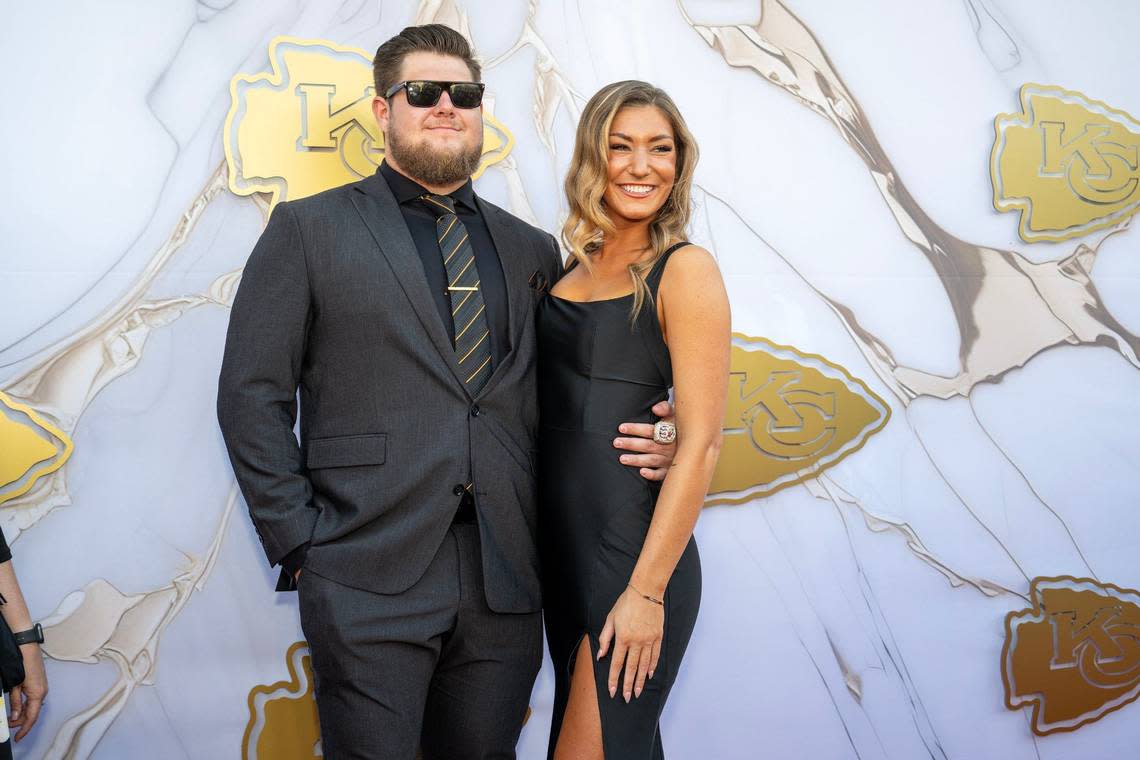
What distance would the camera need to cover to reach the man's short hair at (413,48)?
2.05m

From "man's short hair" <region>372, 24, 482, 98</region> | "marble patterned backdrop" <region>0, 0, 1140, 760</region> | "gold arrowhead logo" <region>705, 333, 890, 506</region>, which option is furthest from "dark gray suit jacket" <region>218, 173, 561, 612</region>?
"gold arrowhead logo" <region>705, 333, 890, 506</region>

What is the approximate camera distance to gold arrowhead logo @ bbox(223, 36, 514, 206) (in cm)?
236

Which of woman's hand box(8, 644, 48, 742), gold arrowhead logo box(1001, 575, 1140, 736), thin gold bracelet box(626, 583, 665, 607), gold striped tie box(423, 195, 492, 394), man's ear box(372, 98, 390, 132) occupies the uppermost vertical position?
man's ear box(372, 98, 390, 132)

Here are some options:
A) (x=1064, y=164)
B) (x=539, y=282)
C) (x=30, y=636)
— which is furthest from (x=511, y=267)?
(x=1064, y=164)

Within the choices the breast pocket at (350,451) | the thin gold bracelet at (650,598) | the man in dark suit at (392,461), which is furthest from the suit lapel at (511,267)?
the thin gold bracelet at (650,598)

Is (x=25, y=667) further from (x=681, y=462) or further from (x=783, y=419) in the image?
(x=783, y=419)

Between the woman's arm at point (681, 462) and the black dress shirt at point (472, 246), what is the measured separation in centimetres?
36

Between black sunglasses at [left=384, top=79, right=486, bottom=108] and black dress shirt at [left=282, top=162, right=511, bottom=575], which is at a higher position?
black sunglasses at [left=384, top=79, right=486, bottom=108]

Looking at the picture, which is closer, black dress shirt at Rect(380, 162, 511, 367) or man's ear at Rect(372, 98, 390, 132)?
Answer: black dress shirt at Rect(380, 162, 511, 367)

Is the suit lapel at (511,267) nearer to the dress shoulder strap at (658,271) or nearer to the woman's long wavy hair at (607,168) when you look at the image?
the woman's long wavy hair at (607,168)

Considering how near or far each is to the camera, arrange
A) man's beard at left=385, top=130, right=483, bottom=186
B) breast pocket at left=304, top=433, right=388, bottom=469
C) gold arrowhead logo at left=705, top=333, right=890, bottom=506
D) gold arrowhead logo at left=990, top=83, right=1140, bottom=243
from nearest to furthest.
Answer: breast pocket at left=304, top=433, right=388, bottom=469 → man's beard at left=385, top=130, right=483, bottom=186 → gold arrowhead logo at left=705, top=333, right=890, bottom=506 → gold arrowhead logo at left=990, top=83, right=1140, bottom=243

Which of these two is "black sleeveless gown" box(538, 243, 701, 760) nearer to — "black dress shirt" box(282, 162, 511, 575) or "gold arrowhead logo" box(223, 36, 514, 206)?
"black dress shirt" box(282, 162, 511, 575)

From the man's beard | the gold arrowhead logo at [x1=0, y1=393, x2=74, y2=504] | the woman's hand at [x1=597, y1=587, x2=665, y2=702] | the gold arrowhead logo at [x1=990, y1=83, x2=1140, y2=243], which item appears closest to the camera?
the woman's hand at [x1=597, y1=587, x2=665, y2=702]

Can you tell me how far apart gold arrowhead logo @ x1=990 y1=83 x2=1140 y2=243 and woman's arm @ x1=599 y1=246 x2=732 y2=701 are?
1.52 metres
